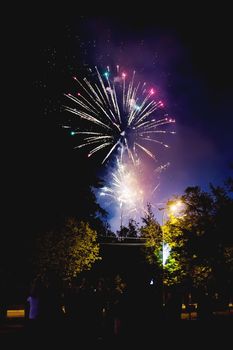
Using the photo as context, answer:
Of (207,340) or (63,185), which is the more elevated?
(63,185)

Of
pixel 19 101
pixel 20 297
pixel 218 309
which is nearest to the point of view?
pixel 218 309

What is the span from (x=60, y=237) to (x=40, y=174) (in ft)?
17.3

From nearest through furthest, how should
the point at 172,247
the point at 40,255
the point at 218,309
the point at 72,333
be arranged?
the point at 72,333 → the point at 218,309 → the point at 40,255 → the point at 172,247

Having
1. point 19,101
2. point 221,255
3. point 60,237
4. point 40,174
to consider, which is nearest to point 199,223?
point 221,255

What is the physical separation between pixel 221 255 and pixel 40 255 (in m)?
13.0

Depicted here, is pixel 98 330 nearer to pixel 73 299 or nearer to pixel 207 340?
pixel 73 299

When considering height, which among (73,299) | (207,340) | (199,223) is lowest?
(207,340)

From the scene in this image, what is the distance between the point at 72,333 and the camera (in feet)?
37.0

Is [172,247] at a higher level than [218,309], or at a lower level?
higher

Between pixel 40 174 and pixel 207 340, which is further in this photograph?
pixel 40 174

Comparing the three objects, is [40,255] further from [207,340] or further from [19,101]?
[207,340]

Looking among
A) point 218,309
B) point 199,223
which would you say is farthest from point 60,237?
point 218,309

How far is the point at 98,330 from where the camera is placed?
11.6 metres

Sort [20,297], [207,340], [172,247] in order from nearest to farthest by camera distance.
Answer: [207,340] → [172,247] → [20,297]
